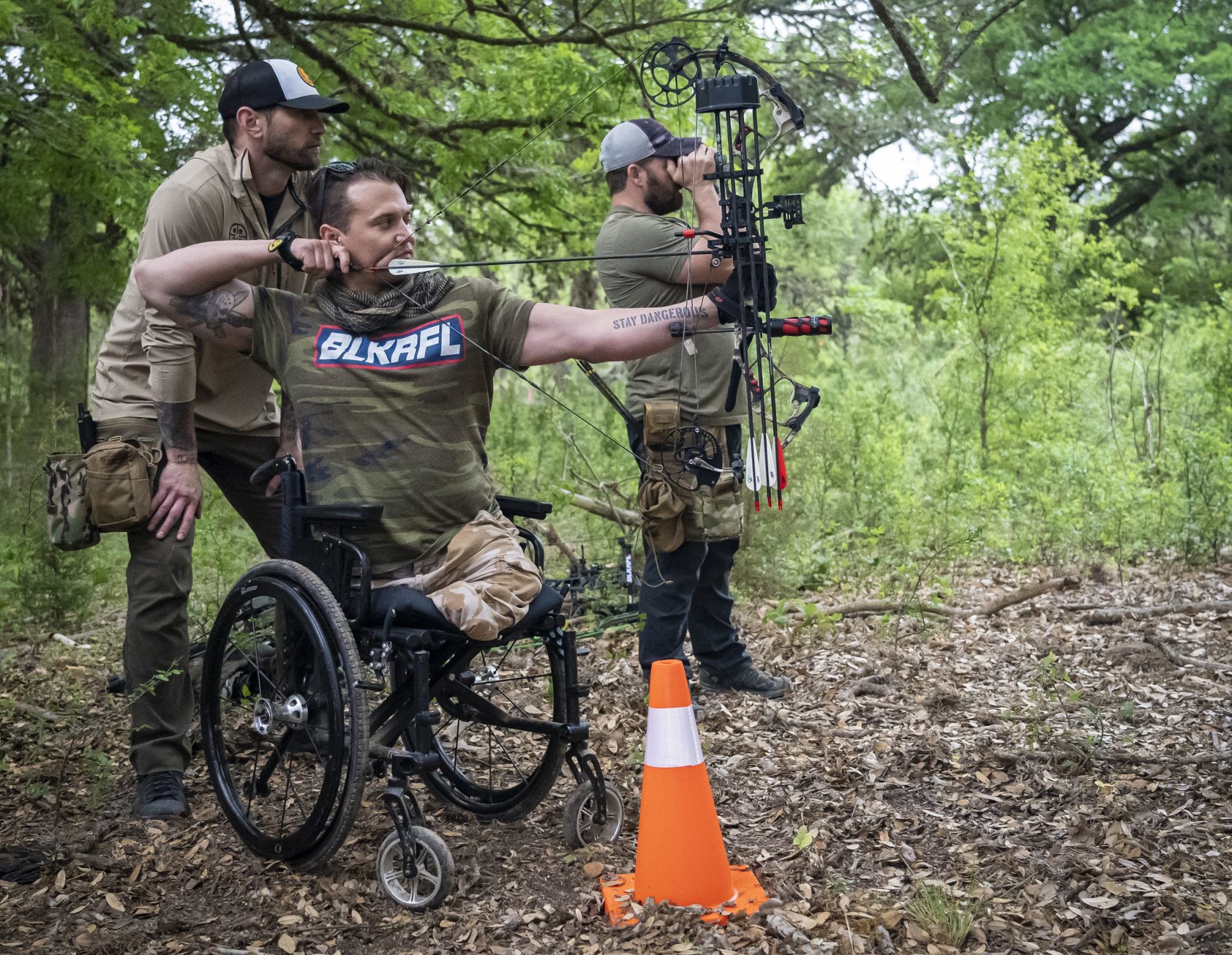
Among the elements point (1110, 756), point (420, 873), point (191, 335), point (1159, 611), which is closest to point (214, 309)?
point (191, 335)

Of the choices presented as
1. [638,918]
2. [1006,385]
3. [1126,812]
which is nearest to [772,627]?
[1126,812]

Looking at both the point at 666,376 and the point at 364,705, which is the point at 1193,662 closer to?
the point at 666,376

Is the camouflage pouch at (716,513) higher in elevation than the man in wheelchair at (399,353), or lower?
lower

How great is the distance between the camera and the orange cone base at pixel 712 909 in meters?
2.63

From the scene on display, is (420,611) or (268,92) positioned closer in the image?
(420,611)

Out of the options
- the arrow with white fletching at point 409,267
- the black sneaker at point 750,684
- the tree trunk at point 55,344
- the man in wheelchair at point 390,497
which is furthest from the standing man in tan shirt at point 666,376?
the tree trunk at point 55,344

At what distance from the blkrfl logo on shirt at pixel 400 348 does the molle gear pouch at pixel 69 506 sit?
954 mm

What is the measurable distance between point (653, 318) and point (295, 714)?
1332 millimetres

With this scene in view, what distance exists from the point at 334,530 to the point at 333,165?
1.01 m

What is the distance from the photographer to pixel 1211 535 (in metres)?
6.48

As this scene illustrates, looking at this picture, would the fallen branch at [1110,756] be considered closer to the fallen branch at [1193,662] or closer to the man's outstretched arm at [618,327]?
the fallen branch at [1193,662]

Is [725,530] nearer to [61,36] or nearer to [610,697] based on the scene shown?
[610,697]

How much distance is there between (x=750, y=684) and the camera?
177 inches

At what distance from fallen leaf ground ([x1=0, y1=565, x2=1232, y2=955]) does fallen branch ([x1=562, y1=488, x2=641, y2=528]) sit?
1212mm
